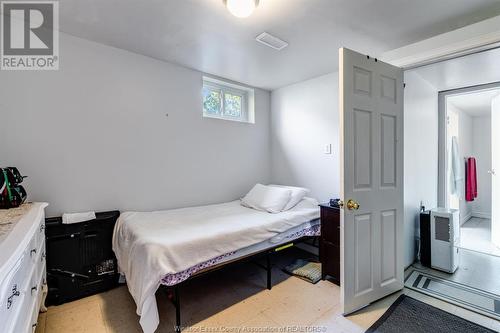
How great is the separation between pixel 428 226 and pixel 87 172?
152 inches

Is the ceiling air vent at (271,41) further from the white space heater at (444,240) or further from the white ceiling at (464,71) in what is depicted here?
the white space heater at (444,240)

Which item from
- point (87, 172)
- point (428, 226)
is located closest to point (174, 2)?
point (87, 172)

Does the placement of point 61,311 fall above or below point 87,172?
below

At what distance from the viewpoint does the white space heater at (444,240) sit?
8.66ft

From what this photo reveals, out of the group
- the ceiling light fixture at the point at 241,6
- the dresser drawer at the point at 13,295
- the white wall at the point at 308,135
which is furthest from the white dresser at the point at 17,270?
the white wall at the point at 308,135

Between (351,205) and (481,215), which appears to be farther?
(481,215)

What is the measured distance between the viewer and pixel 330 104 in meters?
3.19

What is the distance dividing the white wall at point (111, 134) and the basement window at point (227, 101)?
0.23m

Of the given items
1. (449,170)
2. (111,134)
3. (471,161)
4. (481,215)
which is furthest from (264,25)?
(481,215)

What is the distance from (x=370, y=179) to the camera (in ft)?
6.75

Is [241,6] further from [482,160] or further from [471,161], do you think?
[482,160]

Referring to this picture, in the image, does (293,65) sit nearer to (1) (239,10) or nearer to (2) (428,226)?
(1) (239,10)

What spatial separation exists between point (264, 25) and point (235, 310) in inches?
99.4

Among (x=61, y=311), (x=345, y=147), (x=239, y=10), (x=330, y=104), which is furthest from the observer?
(x=330, y=104)
